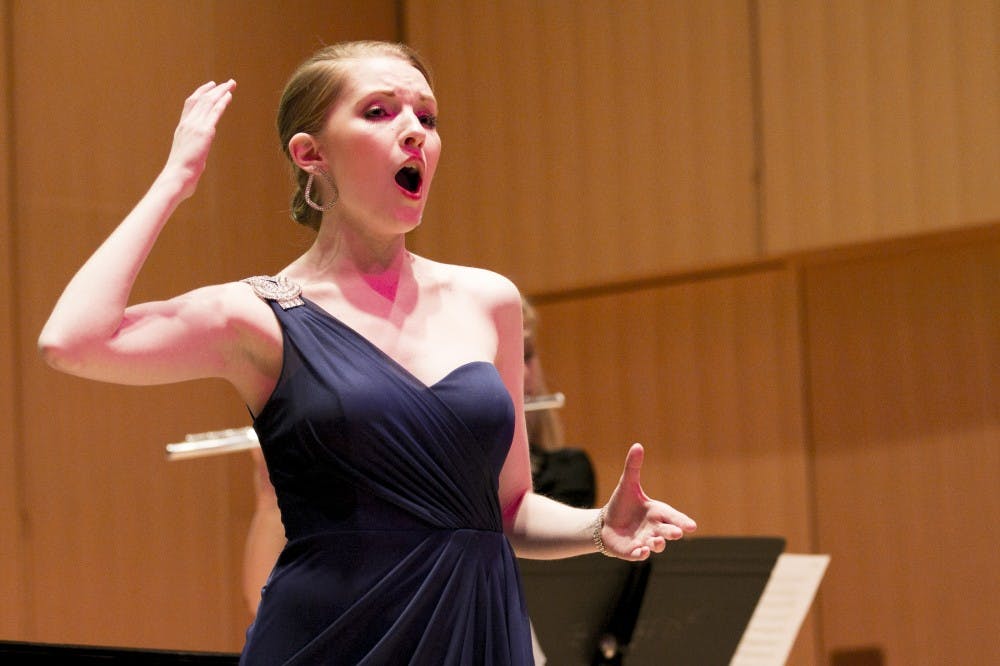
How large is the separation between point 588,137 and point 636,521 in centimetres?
351

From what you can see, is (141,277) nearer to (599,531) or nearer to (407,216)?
(407,216)

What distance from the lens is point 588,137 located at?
475cm

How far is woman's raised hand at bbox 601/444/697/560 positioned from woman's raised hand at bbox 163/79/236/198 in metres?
0.55

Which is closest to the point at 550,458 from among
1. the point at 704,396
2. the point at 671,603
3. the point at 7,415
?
the point at 671,603

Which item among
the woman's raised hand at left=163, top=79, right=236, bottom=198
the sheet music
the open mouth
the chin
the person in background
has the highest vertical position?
the woman's raised hand at left=163, top=79, right=236, bottom=198

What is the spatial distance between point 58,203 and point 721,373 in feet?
7.84

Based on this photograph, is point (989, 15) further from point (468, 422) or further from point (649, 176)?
point (468, 422)

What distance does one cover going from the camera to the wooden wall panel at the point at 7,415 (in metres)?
3.92

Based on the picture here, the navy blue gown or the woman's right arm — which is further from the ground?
the woman's right arm

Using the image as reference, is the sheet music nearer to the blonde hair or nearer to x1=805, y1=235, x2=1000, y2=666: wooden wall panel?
the blonde hair

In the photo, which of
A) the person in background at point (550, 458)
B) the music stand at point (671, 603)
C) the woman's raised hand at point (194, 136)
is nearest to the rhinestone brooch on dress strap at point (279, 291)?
the woman's raised hand at point (194, 136)

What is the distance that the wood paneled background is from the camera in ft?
13.2

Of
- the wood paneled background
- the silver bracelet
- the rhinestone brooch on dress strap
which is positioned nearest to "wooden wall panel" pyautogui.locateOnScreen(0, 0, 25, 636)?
the wood paneled background

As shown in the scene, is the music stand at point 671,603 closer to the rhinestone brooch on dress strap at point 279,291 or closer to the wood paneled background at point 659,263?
the rhinestone brooch on dress strap at point 279,291
